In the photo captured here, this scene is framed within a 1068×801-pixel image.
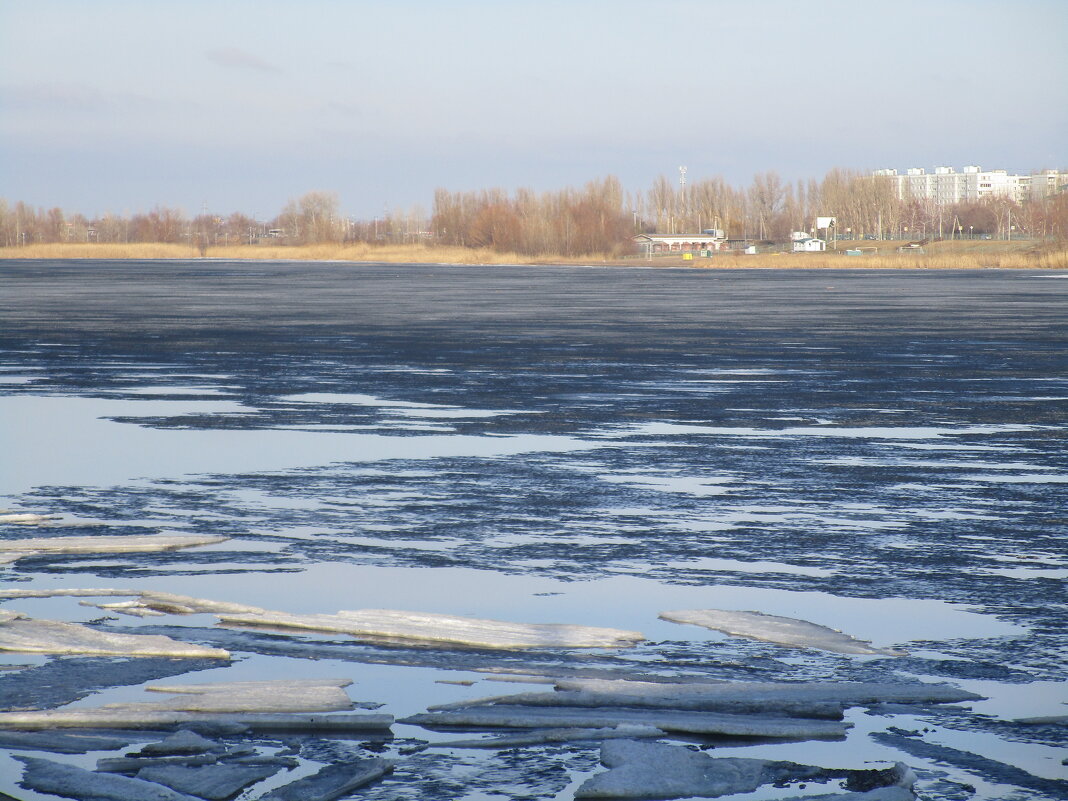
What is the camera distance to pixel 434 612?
696cm

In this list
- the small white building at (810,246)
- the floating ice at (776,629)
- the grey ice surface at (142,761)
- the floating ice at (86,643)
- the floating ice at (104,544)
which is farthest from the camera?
the small white building at (810,246)

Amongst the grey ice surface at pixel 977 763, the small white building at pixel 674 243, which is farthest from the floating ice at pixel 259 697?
the small white building at pixel 674 243

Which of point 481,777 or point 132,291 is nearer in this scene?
point 481,777

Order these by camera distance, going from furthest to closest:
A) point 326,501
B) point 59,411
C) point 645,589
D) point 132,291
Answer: point 132,291, point 59,411, point 326,501, point 645,589

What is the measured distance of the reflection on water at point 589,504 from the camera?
5.95m

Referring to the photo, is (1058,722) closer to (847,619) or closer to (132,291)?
(847,619)

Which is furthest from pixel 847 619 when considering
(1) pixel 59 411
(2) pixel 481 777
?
(1) pixel 59 411

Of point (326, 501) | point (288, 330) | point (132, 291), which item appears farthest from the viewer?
point (132, 291)

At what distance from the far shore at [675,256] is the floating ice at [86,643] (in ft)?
250

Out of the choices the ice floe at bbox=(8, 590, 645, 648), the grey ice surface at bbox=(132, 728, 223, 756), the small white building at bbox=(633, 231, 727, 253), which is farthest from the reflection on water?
the small white building at bbox=(633, 231, 727, 253)

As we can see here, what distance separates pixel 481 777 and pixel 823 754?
1.19 metres

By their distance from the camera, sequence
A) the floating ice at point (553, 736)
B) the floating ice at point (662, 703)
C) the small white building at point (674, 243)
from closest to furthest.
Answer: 1. the floating ice at point (553, 736)
2. the floating ice at point (662, 703)
3. the small white building at point (674, 243)

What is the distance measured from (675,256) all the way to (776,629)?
130 meters

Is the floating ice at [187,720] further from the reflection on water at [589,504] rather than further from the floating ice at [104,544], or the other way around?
the floating ice at [104,544]
